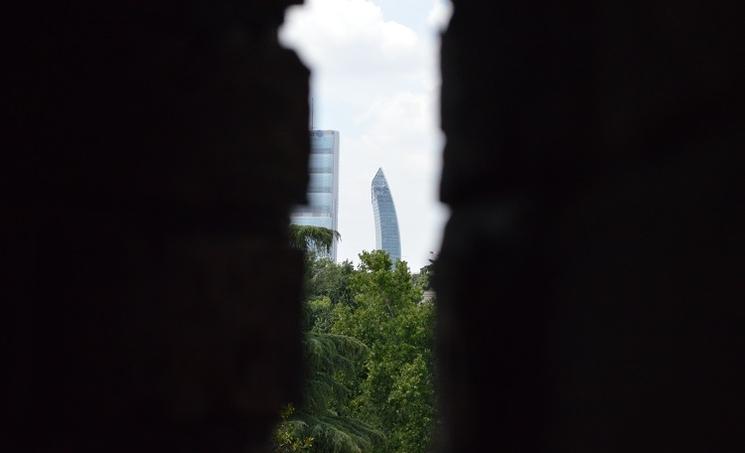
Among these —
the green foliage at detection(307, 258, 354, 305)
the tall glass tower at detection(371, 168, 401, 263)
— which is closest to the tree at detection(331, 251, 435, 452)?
the green foliage at detection(307, 258, 354, 305)

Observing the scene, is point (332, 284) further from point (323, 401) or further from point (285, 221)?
point (285, 221)

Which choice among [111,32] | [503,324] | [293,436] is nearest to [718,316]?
[503,324]

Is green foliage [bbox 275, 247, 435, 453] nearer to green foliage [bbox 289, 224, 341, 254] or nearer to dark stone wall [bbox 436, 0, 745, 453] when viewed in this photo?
green foliage [bbox 289, 224, 341, 254]

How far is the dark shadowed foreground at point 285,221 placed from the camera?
27.6 inches

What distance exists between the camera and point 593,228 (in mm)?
810

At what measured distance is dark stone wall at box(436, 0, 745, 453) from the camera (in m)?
0.65

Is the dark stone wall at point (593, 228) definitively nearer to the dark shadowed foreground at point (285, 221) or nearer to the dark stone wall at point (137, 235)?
the dark shadowed foreground at point (285, 221)

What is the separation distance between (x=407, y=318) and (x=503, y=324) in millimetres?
17207

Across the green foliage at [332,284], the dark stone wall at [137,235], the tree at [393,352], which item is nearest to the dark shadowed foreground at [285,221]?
the dark stone wall at [137,235]

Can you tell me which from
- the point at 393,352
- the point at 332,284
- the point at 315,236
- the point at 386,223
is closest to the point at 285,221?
the point at 315,236

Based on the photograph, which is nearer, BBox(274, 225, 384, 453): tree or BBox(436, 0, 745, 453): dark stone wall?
BBox(436, 0, 745, 453): dark stone wall

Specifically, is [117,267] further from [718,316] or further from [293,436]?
[293,436]

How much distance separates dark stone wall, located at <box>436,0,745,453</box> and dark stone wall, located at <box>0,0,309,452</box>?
30cm

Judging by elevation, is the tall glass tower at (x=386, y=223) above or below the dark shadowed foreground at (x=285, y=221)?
above
